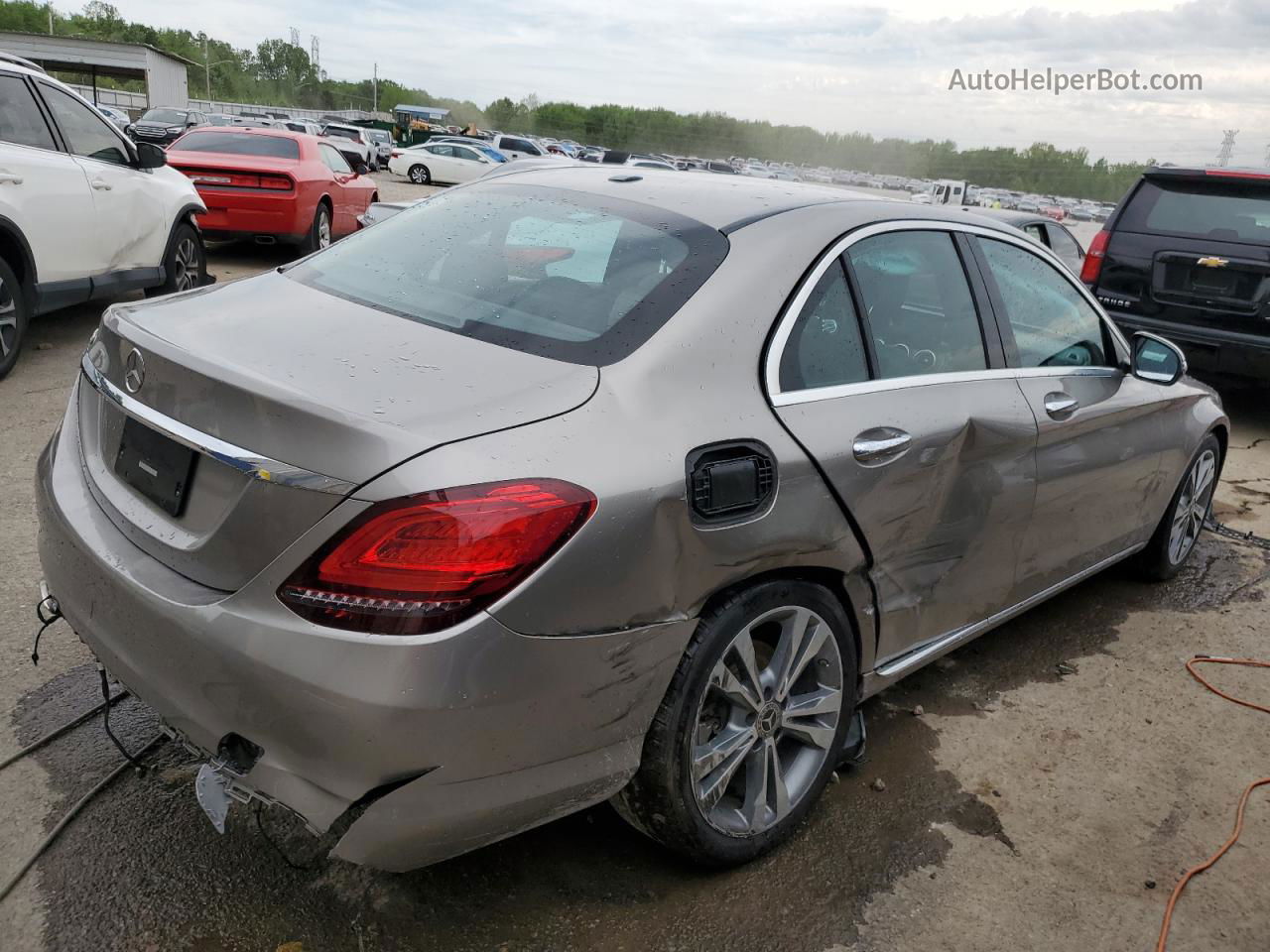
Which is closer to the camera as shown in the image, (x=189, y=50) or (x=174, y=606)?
(x=174, y=606)

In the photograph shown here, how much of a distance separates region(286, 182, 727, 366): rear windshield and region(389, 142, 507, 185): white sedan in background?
2897cm

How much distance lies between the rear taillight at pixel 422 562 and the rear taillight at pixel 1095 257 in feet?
23.2

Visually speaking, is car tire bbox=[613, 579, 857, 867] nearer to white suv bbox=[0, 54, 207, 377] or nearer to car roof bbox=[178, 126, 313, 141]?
white suv bbox=[0, 54, 207, 377]

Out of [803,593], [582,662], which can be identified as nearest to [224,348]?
[582,662]

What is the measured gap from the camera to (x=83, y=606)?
7.75ft

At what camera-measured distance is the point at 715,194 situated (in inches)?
118

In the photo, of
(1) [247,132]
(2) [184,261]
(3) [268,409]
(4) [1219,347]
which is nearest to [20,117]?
(2) [184,261]

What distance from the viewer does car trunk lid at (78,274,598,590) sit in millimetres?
1977

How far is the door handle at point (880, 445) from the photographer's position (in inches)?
104

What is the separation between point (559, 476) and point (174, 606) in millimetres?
806

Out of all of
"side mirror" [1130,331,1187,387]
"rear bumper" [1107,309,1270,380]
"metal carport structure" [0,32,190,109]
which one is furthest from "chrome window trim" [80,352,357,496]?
"metal carport structure" [0,32,190,109]

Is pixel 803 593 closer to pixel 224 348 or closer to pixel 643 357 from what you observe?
A: pixel 643 357

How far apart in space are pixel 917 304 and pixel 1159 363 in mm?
1459

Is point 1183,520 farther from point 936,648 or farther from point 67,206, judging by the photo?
point 67,206
